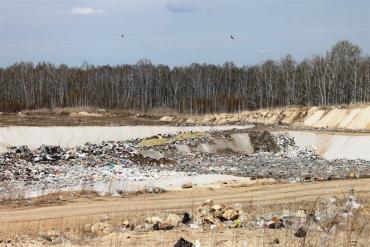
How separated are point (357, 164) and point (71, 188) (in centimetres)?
1935

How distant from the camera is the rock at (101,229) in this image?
43.2ft

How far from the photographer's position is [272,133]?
45.3 m

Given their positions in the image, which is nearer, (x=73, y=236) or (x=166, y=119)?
(x=73, y=236)

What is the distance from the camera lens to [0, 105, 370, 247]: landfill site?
11.8 meters

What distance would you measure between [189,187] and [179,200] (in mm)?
3962

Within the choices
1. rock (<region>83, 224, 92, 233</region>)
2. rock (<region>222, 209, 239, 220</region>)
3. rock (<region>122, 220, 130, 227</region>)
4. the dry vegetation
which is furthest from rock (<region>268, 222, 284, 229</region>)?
rock (<region>83, 224, 92, 233</region>)

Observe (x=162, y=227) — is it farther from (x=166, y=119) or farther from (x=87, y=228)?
Result: (x=166, y=119)

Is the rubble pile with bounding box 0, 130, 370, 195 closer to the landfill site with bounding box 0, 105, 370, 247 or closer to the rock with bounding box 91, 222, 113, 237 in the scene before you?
the landfill site with bounding box 0, 105, 370, 247

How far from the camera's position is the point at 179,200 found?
20.7 metres

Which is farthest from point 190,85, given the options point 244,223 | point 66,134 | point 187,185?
point 244,223

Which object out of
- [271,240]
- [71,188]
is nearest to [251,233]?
[271,240]

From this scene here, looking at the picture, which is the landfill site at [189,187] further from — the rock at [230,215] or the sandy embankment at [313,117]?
the sandy embankment at [313,117]

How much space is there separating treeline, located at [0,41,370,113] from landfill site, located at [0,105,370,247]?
31.4m

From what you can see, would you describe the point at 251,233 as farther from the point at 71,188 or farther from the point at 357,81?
the point at 357,81
